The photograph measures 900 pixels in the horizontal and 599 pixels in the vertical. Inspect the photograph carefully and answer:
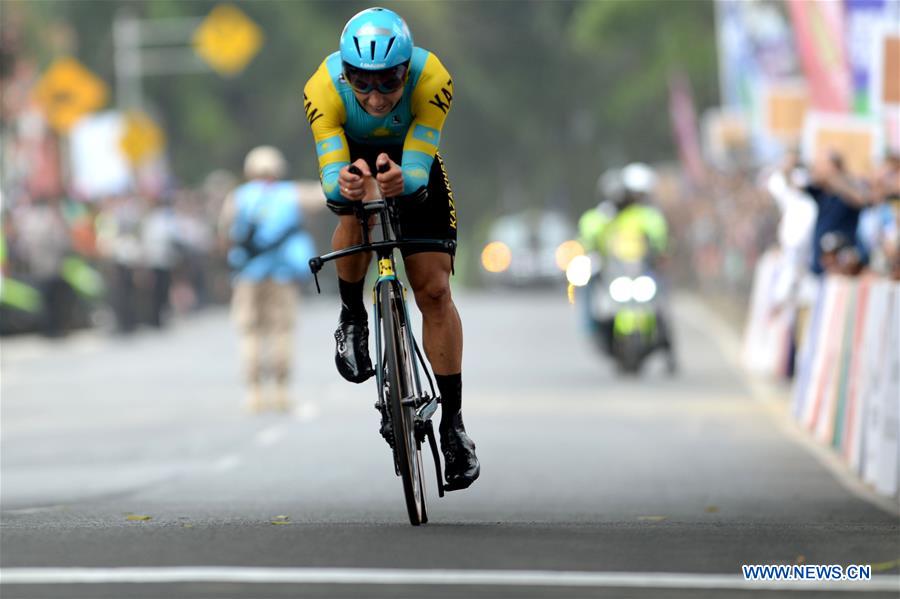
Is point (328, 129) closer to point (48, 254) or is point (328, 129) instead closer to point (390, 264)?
point (390, 264)

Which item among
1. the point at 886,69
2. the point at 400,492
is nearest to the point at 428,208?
the point at 400,492

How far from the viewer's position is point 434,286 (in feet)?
30.2

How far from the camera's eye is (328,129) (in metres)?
8.89

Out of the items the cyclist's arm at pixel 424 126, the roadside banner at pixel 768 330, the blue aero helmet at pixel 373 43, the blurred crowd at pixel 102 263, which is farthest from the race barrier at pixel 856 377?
the blurred crowd at pixel 102 263

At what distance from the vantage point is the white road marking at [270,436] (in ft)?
53.0

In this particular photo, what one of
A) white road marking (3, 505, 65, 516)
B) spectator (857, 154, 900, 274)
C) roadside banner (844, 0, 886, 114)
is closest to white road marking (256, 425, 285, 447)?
spectator (857, 154, 900, 274)

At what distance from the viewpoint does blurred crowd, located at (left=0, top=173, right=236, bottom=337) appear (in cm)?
3150

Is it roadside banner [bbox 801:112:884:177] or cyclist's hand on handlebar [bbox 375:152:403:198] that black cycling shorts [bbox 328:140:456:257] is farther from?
roadside banner [bbox 801:112:884:177]

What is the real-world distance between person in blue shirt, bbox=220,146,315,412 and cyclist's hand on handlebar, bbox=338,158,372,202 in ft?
31.6

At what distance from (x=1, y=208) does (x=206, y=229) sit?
966cm

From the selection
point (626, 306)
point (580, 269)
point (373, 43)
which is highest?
point (373, 43)

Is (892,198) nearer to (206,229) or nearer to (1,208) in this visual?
(1,208)

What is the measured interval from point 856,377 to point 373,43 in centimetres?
634

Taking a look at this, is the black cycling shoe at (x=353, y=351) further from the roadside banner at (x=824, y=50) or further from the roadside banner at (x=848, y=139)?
the roadside banner at (x=824, y=50)
